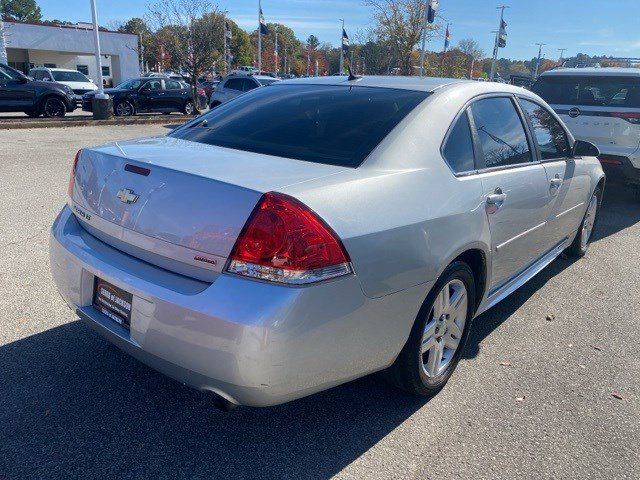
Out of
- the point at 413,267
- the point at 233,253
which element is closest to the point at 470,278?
the point at 413,267

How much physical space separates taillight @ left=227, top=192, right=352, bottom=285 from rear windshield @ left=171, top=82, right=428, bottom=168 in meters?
0.54

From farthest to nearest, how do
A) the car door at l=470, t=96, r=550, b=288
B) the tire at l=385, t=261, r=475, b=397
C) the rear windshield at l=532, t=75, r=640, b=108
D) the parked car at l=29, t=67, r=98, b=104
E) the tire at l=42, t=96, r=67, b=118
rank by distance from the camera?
the parked car at l=29, t=67, r=98, b=104 → the tire at l=42, t=96, r=67, b=118 → the rear windshield at l=532, t=75, r=640, b=108 → the car door at l=470, t=96, r=550, b=288 → the tire at l=385, t=261, r=475, b=397

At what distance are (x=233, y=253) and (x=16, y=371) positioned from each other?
67.6 inches

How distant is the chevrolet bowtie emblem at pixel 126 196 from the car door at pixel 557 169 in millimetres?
2767

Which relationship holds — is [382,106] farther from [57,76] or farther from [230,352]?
[57,76]

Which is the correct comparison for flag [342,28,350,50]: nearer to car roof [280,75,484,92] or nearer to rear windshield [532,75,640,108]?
rear windshield [532,75,640,108]

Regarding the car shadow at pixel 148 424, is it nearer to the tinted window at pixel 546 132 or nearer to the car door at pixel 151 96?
the tinted window at pixel 546 132

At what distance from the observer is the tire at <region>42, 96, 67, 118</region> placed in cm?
1625

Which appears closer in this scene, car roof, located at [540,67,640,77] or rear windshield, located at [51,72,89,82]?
car roof, located at [540,67,640,77]

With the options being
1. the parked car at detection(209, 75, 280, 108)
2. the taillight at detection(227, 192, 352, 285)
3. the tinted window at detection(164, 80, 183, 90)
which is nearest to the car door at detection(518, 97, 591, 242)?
the taillight at detection(227, 192, 352, 285)

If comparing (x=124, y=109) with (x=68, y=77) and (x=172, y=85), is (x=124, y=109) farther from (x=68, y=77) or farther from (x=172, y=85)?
(x=68, y=77)

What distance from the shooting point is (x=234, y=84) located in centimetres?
1881

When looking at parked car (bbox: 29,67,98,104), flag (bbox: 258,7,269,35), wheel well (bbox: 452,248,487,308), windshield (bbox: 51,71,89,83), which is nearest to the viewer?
wheel well (bbox: 452,248,487,308)

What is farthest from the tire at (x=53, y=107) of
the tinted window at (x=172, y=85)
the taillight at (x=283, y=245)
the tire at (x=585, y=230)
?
the taillight at (x=283, y=245)
